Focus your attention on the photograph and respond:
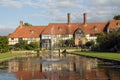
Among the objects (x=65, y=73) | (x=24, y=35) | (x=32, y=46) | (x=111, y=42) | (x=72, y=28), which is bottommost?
(x=65, y=73)

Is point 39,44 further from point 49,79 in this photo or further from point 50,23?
point 49,79

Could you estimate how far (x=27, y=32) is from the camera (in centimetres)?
10712

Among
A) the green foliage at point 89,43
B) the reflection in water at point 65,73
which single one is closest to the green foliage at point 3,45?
the green foliage at point 89,43

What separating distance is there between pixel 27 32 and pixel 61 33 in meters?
10.7

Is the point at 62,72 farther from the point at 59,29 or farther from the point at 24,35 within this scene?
the point at 24,35

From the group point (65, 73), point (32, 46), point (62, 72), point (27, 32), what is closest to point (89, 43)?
point (32, 46)

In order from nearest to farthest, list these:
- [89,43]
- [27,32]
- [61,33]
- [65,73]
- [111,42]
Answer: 1. [65,73]
2. [111,42]
3. [89,43]
4. [61,33]
5. [27,32]

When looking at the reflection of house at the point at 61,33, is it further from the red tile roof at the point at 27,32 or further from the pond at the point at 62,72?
the pond at the point at 62,72

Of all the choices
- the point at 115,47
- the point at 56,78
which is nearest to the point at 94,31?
the point at 115,47

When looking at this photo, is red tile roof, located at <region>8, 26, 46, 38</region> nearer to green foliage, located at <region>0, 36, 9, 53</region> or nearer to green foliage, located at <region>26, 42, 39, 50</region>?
green foliage, located at <region>26, 42, 39, 50</region>

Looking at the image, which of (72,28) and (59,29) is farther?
(59,29)

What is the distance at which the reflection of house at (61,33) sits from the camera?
10394cm

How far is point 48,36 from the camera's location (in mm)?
106312

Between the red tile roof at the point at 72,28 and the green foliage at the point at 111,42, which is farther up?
the red tile roof at the point at 72,28
